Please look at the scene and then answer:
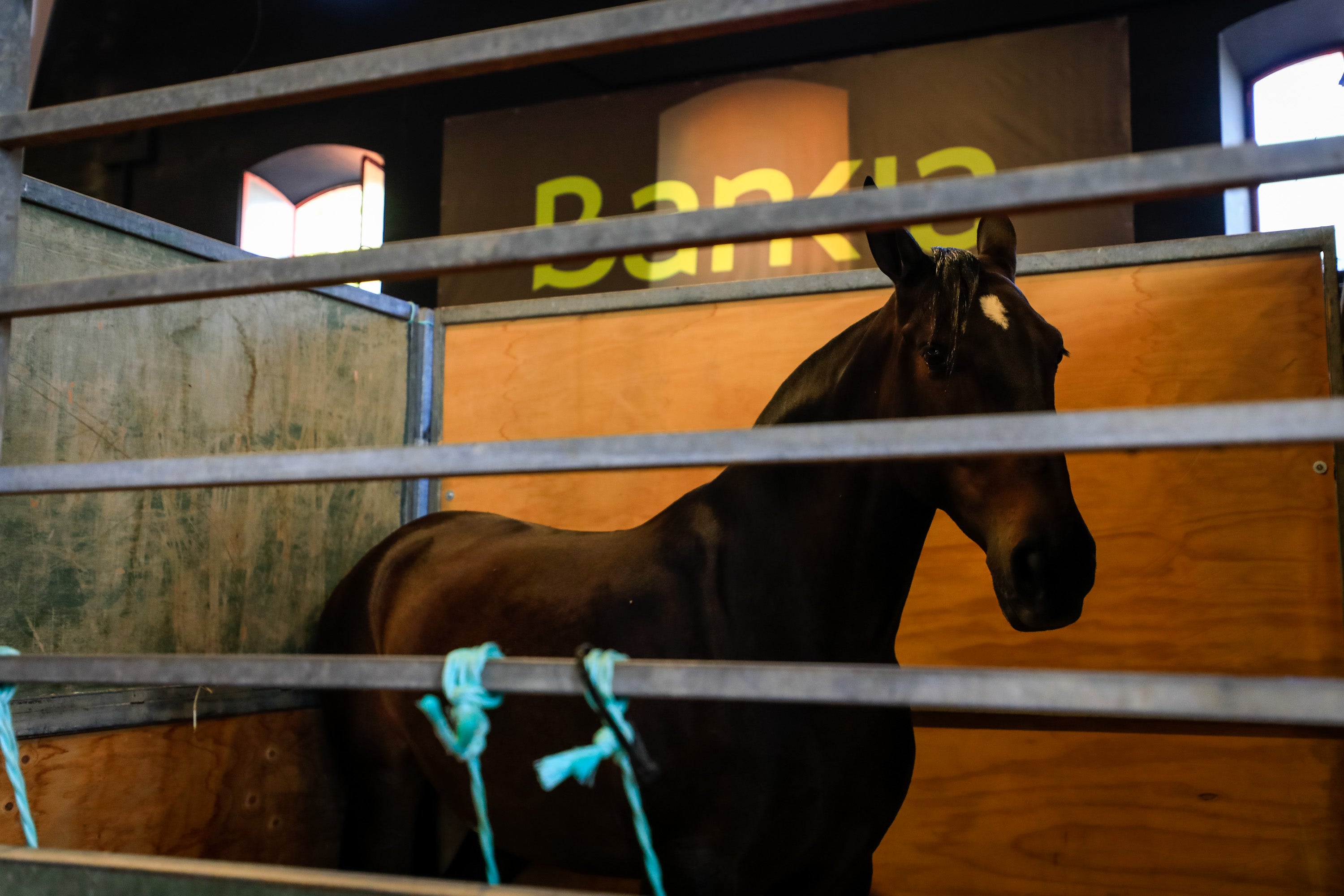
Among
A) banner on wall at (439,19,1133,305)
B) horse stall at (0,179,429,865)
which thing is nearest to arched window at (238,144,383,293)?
banner on wall at (439,19,1133,305)

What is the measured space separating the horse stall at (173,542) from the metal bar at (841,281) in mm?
295

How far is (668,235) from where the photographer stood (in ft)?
1.82

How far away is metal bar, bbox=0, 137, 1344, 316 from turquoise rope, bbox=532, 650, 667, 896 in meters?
0.25

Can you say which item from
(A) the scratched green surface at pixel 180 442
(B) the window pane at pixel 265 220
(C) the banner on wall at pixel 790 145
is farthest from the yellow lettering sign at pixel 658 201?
(B) the window pane at pixel 265 220

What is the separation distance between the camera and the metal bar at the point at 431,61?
1.84ft

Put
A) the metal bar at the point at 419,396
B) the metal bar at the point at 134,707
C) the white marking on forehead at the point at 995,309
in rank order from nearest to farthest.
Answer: the white marking on forehead at the point at 995,309
the metal bar at the point at 134,707
the metal bar at the point at 419,396

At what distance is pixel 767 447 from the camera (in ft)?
1.68

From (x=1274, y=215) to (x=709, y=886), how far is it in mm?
3058

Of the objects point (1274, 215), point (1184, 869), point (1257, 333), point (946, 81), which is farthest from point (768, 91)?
point (1184, 869)

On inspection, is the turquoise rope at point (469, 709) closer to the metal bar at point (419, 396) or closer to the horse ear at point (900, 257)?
the horse ear at point (900, 257)

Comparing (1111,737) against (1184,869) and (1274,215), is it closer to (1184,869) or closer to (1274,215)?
(1184,869)

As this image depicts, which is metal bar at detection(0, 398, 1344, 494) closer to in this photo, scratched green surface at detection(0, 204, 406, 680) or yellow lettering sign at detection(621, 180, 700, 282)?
scratched green surface at detection(0, 204, 406, 680)

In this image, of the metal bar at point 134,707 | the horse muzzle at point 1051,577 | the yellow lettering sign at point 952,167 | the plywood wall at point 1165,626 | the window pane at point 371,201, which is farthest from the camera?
the window pane at point 371,201

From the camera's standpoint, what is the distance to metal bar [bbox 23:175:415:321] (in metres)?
1.25
